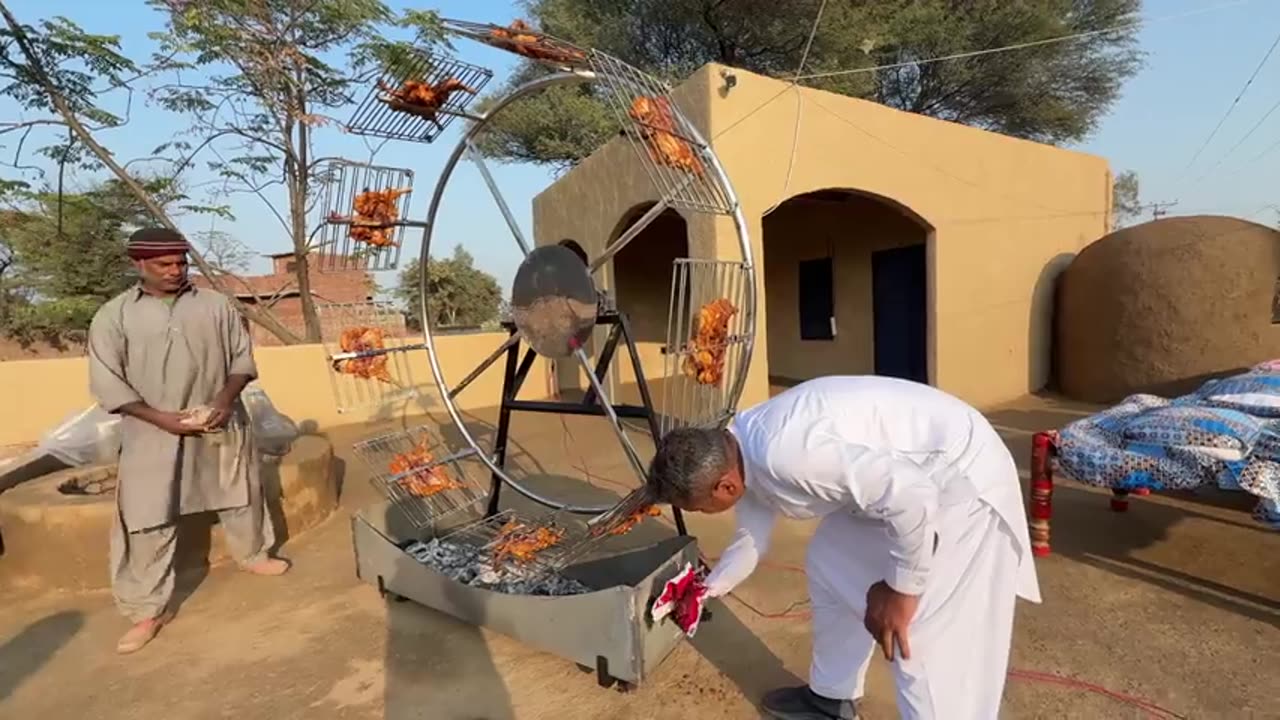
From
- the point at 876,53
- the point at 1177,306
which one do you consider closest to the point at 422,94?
the point at 1177,306

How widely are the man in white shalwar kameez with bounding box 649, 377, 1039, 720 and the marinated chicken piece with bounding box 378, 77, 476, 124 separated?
2.24 metres

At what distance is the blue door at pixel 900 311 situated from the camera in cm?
848

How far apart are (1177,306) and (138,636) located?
8761 mm

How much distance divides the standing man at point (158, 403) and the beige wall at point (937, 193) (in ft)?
12.5

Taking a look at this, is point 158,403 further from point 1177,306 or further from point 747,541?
point 1177,306

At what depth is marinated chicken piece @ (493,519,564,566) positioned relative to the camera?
10.2 feet

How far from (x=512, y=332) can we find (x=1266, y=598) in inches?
142

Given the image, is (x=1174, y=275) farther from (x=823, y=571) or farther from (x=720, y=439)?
(x=720, y=439)

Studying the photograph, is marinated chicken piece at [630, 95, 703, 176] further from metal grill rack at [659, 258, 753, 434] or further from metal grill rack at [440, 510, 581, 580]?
metal grill rack at [440, 510, 581, 580]

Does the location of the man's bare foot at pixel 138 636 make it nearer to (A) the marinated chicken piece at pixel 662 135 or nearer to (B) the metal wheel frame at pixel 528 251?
(B) the metal wheel frame at pixel 528 251

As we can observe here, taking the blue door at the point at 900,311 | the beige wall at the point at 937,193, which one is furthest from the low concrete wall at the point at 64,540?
the blue door at the point at 900,311

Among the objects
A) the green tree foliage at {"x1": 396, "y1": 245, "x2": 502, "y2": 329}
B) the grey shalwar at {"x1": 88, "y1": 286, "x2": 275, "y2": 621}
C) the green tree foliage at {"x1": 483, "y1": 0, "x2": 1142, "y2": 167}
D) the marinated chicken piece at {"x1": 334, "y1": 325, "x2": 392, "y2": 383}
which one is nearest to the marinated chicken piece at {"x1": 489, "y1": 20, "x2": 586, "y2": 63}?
the marinated chicken piece at {"x1": 334, "y1": 325, "x2": 392, "y2": 383}

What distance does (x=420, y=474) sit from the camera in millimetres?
3461

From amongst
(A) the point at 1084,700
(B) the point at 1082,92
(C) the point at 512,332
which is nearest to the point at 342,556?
(C) the point at 512,332
